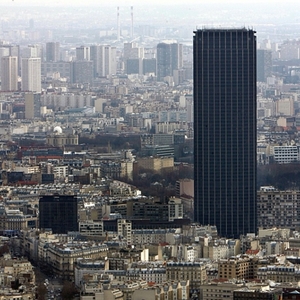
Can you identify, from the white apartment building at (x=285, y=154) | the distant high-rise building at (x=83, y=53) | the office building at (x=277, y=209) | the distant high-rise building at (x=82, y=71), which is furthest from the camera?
the distant high-rise building at (x=82, y=71)

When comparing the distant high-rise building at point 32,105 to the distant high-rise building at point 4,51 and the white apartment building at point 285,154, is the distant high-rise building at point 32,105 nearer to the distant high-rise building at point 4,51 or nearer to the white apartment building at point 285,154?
the distant high-rise building at point 4,51

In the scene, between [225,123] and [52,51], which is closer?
[225,123]

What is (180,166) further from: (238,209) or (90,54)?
(90,54)

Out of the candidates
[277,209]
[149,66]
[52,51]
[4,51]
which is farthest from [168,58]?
[277,209]

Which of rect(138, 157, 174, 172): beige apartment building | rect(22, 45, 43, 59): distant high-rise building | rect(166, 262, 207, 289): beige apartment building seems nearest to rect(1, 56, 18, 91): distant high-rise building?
rect(22, 45, 43, 59): distant high-rise building

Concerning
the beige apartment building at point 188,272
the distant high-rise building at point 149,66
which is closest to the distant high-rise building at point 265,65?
the distant high-rise building at point 149,66

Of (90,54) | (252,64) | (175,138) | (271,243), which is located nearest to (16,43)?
(90,54)

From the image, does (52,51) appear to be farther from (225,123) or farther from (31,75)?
(225,123)
